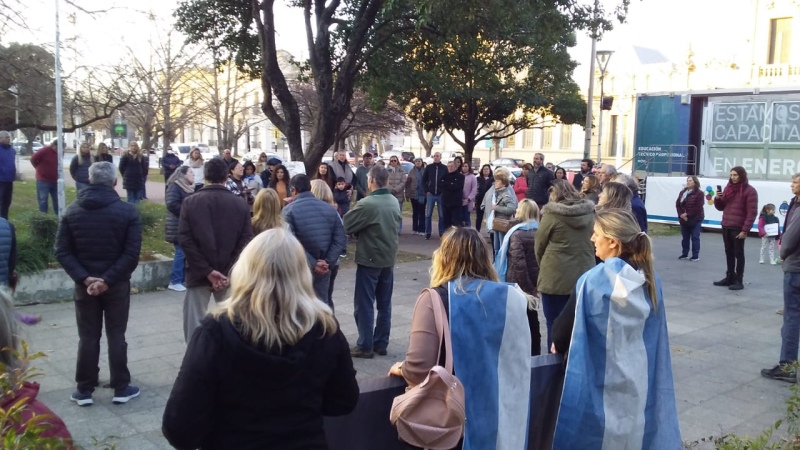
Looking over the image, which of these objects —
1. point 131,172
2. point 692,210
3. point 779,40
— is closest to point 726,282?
point 692,210

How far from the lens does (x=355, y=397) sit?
2.77 metres

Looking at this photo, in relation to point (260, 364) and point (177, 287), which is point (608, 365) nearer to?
point (260, 364)

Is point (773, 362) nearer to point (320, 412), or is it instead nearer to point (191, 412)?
point (320, 412)

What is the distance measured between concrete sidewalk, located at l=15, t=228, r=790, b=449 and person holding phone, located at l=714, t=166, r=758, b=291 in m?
0.33

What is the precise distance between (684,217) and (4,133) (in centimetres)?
1268

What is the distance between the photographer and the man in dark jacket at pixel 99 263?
5203 millimetres

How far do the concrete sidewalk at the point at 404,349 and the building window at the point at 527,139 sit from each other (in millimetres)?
50515

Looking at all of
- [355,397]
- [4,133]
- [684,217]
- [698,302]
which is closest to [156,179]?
[4,133]

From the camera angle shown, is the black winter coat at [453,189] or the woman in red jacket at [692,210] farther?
the black winter coat at [453,189]

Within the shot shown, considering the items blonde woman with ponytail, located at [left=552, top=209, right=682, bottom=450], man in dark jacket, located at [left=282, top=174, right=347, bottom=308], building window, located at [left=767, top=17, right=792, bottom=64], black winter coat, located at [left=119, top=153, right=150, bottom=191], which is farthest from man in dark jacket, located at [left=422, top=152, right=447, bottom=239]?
building window, located at [left=767, top=17, right=792, bottom=64]

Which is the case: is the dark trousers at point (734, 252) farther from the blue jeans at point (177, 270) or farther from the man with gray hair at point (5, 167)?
the man with gray hair at point (5, 167)

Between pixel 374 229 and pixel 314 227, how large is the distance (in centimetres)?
63

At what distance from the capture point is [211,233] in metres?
5.71

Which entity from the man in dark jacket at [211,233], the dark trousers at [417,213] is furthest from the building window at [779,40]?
the man in dark jacket at [211,233]
